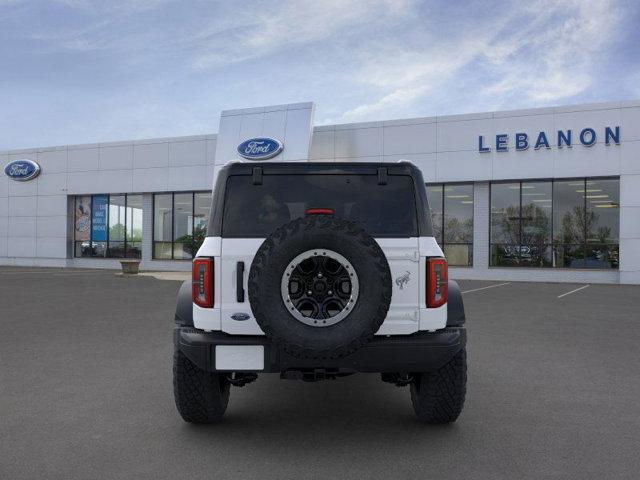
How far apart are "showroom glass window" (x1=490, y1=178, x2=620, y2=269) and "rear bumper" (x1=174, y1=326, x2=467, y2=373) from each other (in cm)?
2146

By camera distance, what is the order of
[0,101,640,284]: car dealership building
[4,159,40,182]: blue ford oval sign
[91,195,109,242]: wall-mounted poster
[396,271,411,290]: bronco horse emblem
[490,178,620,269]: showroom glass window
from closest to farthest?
1. [396,271,411,290]: bronco horse emblem
2. [0,101,640,284]: car dealership building
3. [490,178,620,269]: showroom glass window
4. [91,195,109,242]: wall-mounted poster
5. [4,159,40,182]: blue ford oval sign

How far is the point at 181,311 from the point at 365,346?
143 cm

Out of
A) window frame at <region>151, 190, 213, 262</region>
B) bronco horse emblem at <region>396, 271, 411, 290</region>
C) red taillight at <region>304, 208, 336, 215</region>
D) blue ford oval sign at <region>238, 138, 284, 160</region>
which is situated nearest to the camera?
bronco horse emblem at <region>396, 271, 411, 290</region>

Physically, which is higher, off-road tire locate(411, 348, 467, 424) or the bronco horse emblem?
the bronco horse emblem

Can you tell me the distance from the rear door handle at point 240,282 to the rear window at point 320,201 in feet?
0.95

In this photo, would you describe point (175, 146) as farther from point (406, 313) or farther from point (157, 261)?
point (406, 313)

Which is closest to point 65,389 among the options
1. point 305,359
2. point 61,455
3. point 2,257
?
point 61,455

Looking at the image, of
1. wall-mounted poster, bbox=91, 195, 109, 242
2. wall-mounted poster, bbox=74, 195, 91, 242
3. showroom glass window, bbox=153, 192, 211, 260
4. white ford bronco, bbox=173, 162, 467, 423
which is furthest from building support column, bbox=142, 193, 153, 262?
white ford bronco, bbox=173, 162, 467, 423

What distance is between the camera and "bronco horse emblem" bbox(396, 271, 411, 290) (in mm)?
3928

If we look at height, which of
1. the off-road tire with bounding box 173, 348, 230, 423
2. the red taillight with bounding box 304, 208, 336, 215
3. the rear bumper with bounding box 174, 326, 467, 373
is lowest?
the off-road tire with bounding box 173, 348, 230, 423

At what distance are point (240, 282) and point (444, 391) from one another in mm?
1721

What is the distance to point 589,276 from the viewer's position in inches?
899

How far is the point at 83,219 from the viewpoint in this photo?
32.6 metres

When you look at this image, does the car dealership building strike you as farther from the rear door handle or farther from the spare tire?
the spare tire
